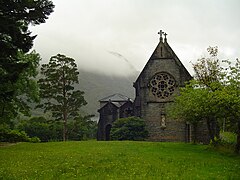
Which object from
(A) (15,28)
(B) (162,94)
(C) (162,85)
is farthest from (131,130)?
(A) (15,28)

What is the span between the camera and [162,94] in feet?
164

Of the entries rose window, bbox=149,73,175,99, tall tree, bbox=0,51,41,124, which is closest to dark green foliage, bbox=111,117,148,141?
rose window, bbox=149,73,175,99

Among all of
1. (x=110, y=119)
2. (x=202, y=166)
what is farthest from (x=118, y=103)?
(x=202, y=166)

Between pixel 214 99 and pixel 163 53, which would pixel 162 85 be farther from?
pixel 214 99

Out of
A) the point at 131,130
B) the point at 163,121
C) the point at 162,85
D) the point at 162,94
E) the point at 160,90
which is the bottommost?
the point at 131,130

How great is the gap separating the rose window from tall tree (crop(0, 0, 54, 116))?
35.2 metres

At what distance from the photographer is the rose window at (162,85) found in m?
50.0

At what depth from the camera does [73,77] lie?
5453 cm

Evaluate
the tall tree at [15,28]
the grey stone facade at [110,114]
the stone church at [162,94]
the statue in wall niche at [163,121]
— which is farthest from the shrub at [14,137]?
the tall tree at [15,28]

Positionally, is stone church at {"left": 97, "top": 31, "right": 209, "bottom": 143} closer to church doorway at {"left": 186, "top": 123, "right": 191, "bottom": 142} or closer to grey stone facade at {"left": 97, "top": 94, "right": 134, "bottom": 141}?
church doorway at {"left": 186, "top": 123, "right": 191, "bottom": 142}

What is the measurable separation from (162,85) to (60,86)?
54.8 feet

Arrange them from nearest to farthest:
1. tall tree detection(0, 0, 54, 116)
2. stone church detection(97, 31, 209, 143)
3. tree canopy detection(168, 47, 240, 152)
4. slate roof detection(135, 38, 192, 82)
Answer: tall tree detection(0, 0, 54, 116), tree canopy detection(168, 47, 240, 152), stone church detection(97, 31, 209, 143), slate roof detection(135, 38, 192, 82)

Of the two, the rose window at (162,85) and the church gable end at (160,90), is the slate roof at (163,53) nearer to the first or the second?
the church gable end at (160,90)

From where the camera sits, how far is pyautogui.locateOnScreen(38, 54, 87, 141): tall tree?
54.3 metres
